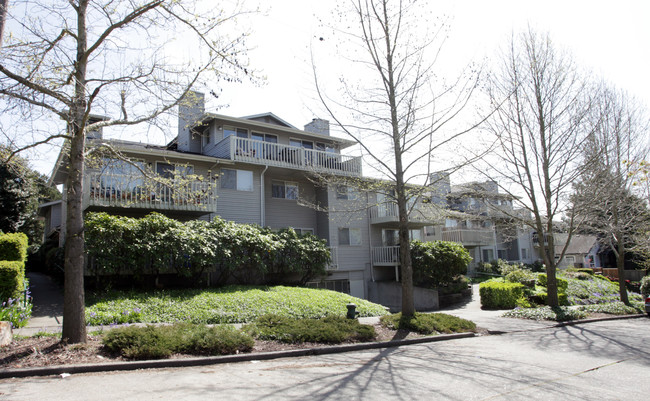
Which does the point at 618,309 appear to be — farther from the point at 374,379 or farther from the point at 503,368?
the point at 374,379

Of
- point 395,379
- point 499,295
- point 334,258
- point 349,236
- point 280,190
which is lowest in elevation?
point 499,295

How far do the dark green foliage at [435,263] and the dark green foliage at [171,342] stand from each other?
1461cm

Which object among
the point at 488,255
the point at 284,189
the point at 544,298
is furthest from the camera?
the point at 488,255

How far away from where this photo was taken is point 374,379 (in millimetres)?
6742

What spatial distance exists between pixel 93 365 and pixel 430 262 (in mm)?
17391

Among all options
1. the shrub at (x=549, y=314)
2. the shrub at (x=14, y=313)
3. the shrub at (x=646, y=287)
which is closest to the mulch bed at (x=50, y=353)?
the shrub at (x=14, y=313)

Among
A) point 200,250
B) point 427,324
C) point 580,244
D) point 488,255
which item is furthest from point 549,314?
point 580,244

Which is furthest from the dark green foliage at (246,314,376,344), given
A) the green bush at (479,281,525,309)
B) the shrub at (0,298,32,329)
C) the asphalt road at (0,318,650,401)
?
the green bush at (479,281,525,309)

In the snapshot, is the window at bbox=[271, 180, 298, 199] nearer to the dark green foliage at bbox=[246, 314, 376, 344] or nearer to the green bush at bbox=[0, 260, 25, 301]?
the dark green foliage at bbox=[246, 314, 376, 344]

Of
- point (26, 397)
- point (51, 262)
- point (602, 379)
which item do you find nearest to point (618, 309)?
point (602, 379)

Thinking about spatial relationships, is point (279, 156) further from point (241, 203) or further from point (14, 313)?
point (14, 313)

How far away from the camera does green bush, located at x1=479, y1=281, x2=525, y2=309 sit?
1933 cm

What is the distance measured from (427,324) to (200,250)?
806cm

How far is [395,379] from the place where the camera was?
6.75 meters
